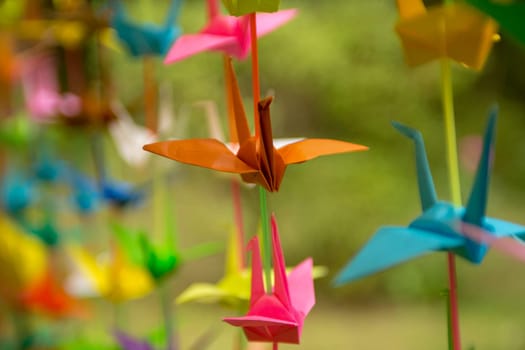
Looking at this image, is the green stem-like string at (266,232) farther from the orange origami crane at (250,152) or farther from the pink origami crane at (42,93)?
the pink origami crane at (42,93)

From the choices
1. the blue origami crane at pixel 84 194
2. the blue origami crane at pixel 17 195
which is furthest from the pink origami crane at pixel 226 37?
the blue origami crane at pixel 17 195

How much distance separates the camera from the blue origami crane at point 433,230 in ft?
0.78

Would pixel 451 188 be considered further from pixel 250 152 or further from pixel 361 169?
pixel 361 169

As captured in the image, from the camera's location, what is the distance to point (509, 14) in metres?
0.22

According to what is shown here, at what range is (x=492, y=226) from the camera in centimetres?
27

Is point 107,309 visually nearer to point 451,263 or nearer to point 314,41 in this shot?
point 314,41

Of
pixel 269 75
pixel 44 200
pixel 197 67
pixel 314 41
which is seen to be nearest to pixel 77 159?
→ pixel 197 67

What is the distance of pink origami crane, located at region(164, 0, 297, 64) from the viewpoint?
1.13 feet

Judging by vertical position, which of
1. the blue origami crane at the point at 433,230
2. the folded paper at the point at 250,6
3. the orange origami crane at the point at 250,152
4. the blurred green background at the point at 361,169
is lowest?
the blurred green background at the point at 361,169

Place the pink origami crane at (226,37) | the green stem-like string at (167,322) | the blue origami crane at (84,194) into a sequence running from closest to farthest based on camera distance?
1. the pink origami crane at (226,37)
2. the green stem-like string at (167,322)
3. the blue origami crane at (84,194)

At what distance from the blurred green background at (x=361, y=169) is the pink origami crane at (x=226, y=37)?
0.88m

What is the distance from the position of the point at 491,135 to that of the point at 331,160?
1.16 meters

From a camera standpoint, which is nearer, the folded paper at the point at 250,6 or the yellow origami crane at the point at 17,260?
the folded paper at the point at 250,6

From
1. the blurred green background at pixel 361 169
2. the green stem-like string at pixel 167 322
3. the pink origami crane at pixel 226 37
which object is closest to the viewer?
the pink origami crane at pixel 226 37
